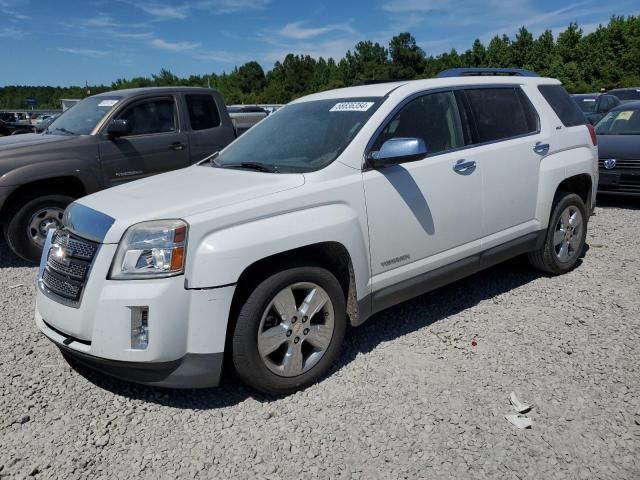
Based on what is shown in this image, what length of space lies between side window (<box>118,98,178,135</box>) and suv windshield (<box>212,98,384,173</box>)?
9.40ft

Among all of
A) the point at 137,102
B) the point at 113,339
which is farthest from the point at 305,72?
the point at 113,339

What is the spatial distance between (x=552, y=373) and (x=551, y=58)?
4985 cm

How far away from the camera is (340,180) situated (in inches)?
129

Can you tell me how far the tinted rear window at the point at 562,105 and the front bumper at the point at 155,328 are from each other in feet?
11.9

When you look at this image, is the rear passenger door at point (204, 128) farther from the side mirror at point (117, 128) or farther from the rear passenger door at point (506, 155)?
the rear passenger door at point (506, 155)

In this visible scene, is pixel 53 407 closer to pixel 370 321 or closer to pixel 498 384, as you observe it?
pixel 370 321

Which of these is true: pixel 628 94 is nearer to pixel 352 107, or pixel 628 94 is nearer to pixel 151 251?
pixel 352 107

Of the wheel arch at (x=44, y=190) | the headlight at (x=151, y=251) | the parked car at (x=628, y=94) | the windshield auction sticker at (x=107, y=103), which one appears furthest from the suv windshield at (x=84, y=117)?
the parked car at (x=628, y=94)

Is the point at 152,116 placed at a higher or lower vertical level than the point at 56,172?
higher

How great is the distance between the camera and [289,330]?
3.08 meters

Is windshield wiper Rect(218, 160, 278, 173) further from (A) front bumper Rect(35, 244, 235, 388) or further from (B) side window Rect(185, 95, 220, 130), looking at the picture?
(B) side window Rect(185, 95, 220, 130)

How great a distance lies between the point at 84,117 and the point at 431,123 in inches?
186

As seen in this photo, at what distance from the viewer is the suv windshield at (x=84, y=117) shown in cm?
647

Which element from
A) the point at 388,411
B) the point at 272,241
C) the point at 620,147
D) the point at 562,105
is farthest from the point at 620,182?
the point at 272,241
